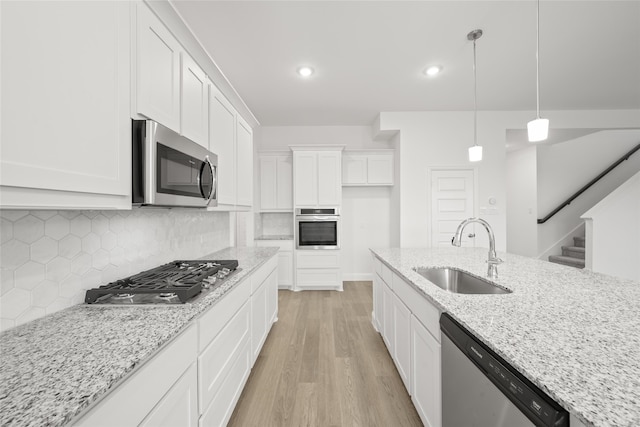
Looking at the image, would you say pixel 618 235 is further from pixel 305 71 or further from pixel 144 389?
pixel 144 389

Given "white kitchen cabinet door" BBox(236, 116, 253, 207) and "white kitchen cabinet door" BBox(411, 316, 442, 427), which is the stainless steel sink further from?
"white kitchen cabinet door" BBox(236, 116, 253, 207)

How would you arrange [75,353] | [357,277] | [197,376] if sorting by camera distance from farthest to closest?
[357,277] → [197,376] → [75,353]

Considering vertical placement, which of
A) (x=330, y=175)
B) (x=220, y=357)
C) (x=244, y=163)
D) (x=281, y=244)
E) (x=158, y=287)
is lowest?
(x=220, y=357)

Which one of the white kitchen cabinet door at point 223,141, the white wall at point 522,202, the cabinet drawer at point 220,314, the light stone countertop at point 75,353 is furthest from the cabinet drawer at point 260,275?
the white wall at point 522,202

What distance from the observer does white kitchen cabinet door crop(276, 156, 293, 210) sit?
15.5 feet

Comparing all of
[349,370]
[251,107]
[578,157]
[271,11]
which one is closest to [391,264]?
[349,370]

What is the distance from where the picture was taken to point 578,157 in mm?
6039

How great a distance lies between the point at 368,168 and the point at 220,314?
12.7ft

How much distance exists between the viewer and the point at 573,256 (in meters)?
5.38

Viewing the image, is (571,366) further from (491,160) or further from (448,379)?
(491,160)

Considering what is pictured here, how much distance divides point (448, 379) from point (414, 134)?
153 inches

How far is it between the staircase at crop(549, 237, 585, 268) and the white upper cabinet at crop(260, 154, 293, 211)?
5404 mm

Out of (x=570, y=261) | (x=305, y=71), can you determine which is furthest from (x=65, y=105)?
(x=570, y=261)

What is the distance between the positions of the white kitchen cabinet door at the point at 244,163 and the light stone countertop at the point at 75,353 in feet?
5.12
